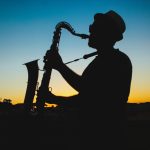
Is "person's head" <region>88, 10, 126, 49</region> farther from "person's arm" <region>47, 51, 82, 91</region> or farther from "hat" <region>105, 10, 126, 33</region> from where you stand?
"person's arm" <region>47, 51, 82, 91</region>

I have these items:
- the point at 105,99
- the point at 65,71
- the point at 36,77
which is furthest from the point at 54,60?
the point at 36,77

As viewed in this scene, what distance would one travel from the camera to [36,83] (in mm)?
5484

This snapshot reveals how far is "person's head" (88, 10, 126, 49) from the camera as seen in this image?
3514 millimetres

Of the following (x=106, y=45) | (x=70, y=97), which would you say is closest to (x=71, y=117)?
(x=70, y=97)

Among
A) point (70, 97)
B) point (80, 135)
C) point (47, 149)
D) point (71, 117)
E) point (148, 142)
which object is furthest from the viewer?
point (148, 142)

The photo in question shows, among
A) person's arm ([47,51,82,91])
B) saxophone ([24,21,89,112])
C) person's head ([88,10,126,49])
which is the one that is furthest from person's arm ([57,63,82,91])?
saxophone ([24,21,89,112])

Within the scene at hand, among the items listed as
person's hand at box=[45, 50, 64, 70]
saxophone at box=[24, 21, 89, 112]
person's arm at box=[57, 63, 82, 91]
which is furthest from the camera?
saxophone at box=[24, 21, 89, 112]

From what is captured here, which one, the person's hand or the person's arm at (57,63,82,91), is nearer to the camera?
the person's arm at (57,63,82,91)

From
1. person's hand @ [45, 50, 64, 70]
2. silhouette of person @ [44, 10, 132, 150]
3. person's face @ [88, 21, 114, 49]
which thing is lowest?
silhouette of person @ [44, 10, 132, 150]

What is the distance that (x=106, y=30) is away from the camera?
356cm

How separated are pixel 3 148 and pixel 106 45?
9.55ft

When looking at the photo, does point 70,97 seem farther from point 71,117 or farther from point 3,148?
point 3,148

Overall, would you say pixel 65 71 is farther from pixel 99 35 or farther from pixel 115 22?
pixel 115 22

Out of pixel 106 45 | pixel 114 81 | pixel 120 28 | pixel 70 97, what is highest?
pixel 120 28
